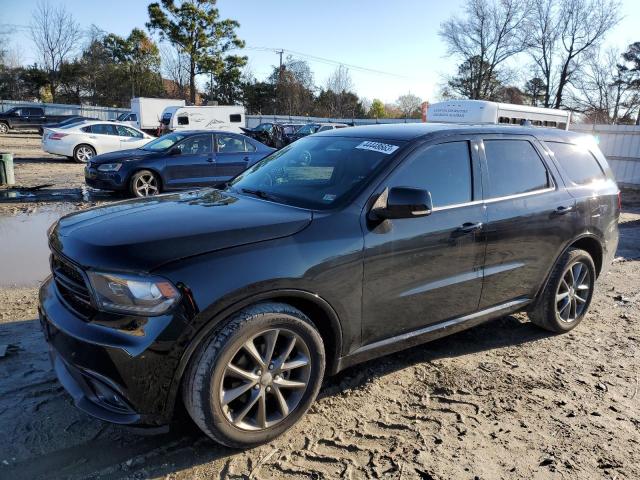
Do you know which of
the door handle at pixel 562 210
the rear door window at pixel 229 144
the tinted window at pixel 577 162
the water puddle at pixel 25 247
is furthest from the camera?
the rear door window at pixel 229 144

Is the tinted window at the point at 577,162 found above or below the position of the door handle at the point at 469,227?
above

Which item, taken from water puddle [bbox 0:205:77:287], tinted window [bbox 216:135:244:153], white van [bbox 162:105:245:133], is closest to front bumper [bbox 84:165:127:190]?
water puddle [bbox 0:205:77:287]

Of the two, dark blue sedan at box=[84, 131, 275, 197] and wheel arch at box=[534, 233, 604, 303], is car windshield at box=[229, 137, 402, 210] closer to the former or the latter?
wheel arch at box=[534, 233, 604, 303]

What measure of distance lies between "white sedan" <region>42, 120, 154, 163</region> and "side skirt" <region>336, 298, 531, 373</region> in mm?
16454

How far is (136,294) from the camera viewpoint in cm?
240

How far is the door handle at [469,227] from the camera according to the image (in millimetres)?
3410

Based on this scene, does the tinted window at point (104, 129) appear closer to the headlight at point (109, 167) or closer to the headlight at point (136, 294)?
the headlight at point (109, 167)

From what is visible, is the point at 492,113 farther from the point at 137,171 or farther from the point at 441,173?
the point at 441,173

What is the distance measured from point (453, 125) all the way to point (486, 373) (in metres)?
1.90

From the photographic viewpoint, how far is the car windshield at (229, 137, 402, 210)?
321 centimetres

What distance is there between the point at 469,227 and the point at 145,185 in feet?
28.5

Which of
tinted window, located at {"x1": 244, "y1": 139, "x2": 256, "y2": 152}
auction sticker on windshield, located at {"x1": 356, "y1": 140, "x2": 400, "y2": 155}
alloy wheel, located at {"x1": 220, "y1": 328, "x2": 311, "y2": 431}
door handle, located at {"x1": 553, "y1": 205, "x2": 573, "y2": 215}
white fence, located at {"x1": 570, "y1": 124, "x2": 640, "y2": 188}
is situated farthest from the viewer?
white fence, located at {"x1": 570, "y1": 124, "x2": 640, "y2": 188}

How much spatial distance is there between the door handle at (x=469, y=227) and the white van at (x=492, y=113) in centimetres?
1254

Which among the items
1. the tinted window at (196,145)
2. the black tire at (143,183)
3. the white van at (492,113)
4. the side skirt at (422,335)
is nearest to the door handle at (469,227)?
the side skirt at (422,335)
